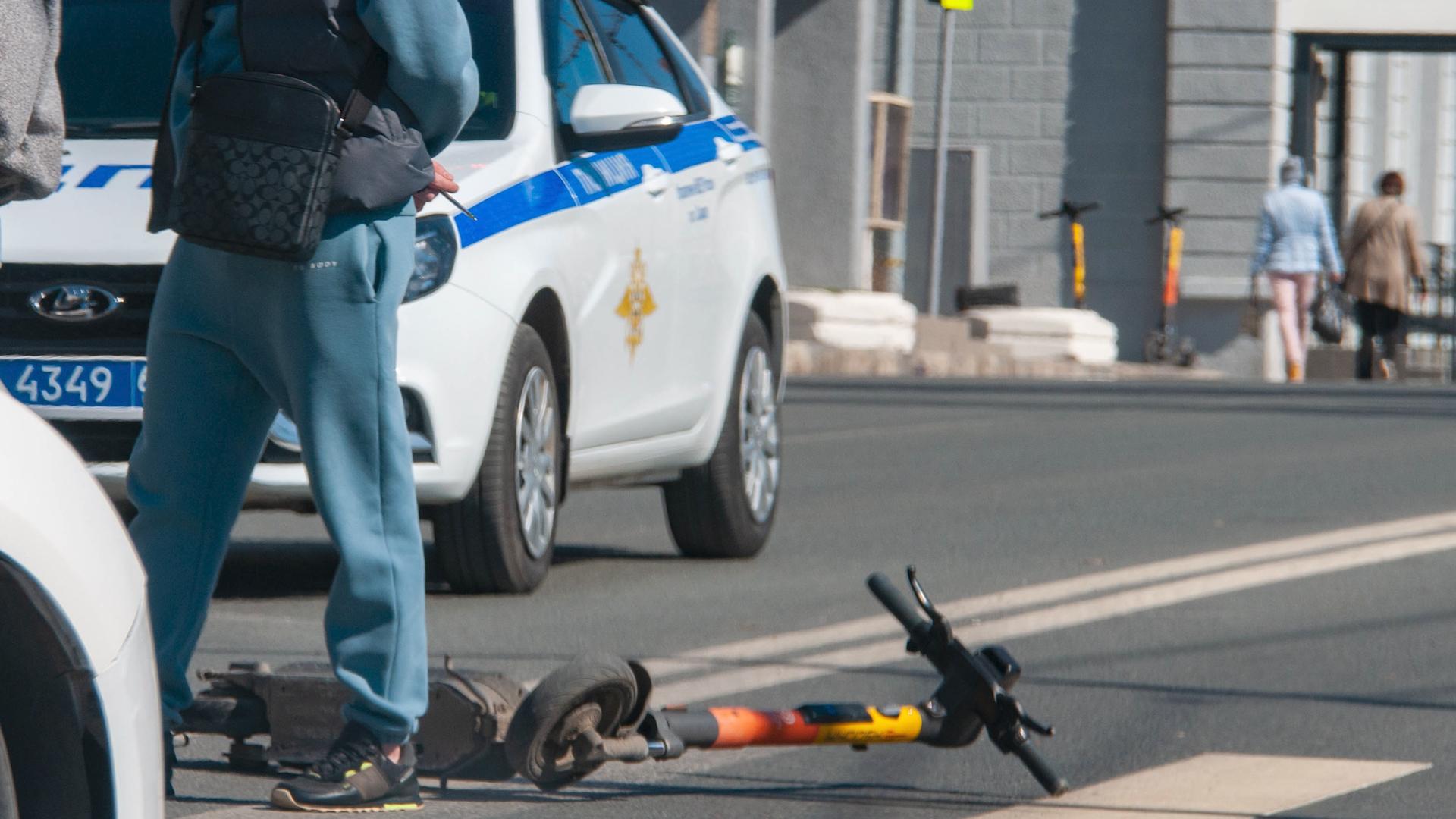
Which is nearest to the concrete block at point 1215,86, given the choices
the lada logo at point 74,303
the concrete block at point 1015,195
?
the concrete block at point 1015,195

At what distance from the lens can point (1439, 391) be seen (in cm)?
1791

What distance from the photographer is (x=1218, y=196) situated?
27.8m

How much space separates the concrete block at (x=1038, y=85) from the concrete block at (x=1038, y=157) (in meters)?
0.49

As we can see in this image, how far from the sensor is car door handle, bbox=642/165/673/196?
7.35 m

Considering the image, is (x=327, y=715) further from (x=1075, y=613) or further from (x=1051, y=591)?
(x=1051, y=591)

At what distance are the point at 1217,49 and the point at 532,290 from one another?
22.0m

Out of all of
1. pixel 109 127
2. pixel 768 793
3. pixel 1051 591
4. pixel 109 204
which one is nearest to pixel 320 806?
pixel 768 793

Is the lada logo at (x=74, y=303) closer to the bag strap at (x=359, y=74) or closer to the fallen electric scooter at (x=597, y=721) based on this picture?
the fallen electric scooter at (x=597, y=721)

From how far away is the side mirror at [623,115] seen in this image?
655cm

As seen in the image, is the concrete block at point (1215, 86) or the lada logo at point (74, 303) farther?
the concrete block at point (1215, 86)

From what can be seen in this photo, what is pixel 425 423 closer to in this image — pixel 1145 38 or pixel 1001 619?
pixel 1001 619

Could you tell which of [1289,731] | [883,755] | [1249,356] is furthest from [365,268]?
[1249,356]

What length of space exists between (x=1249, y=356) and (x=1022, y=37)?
4173 millimetres

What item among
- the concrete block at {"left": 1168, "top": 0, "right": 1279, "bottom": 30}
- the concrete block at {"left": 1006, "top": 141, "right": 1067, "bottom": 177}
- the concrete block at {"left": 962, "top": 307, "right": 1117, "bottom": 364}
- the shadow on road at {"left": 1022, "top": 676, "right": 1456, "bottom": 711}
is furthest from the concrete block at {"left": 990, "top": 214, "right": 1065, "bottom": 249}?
the shadow on road at {"left": 1022, "top": 676, "right": 1456, "bottom": 711}
